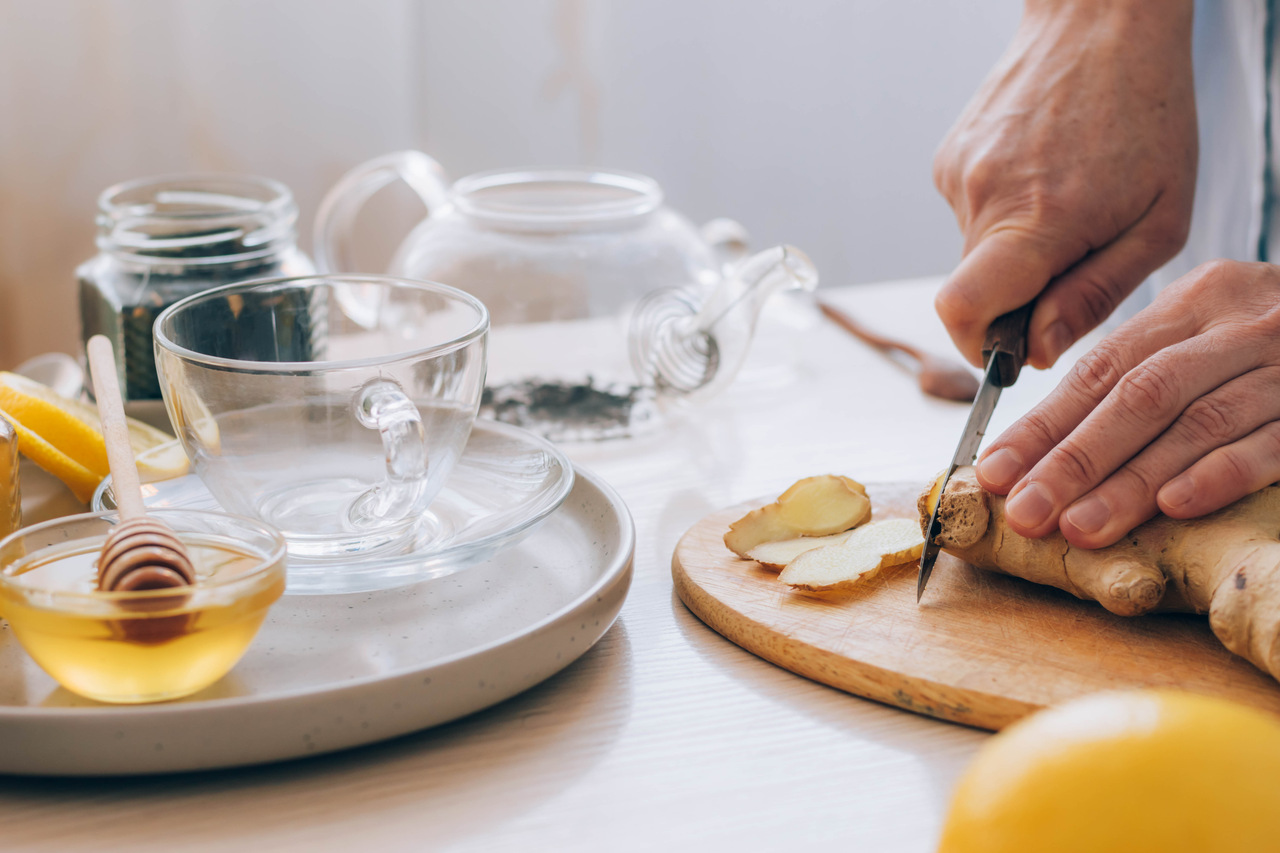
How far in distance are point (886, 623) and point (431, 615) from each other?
9.3 inches

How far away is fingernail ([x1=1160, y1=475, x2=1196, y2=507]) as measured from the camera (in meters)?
0.57

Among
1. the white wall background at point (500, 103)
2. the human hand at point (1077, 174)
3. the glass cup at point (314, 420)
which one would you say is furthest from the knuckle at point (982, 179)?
the white wall background at point (500, 103)

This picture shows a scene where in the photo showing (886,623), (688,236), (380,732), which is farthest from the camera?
(688,236)

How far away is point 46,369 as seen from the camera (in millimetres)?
1035

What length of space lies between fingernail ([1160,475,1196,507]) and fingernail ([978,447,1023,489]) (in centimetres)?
8

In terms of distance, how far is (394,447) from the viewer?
571 millimetres

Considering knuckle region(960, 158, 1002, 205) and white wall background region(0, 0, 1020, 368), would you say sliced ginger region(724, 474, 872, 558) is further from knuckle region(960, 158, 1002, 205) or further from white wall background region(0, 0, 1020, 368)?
white wall background region(0, 0, 1020, 368)

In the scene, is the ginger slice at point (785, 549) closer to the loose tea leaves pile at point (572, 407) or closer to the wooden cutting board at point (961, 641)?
the wooden cutting board at point (961, 641)

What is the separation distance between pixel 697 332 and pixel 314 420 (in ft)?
1.58

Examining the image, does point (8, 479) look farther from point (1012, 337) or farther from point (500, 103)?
point (500, 103)

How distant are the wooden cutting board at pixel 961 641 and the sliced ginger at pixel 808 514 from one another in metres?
0.03

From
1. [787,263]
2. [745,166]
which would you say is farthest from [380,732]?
[745,166]

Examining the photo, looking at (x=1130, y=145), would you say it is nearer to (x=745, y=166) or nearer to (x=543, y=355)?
(x=543, y=355)

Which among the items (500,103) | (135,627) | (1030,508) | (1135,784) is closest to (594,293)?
(1030,508)
